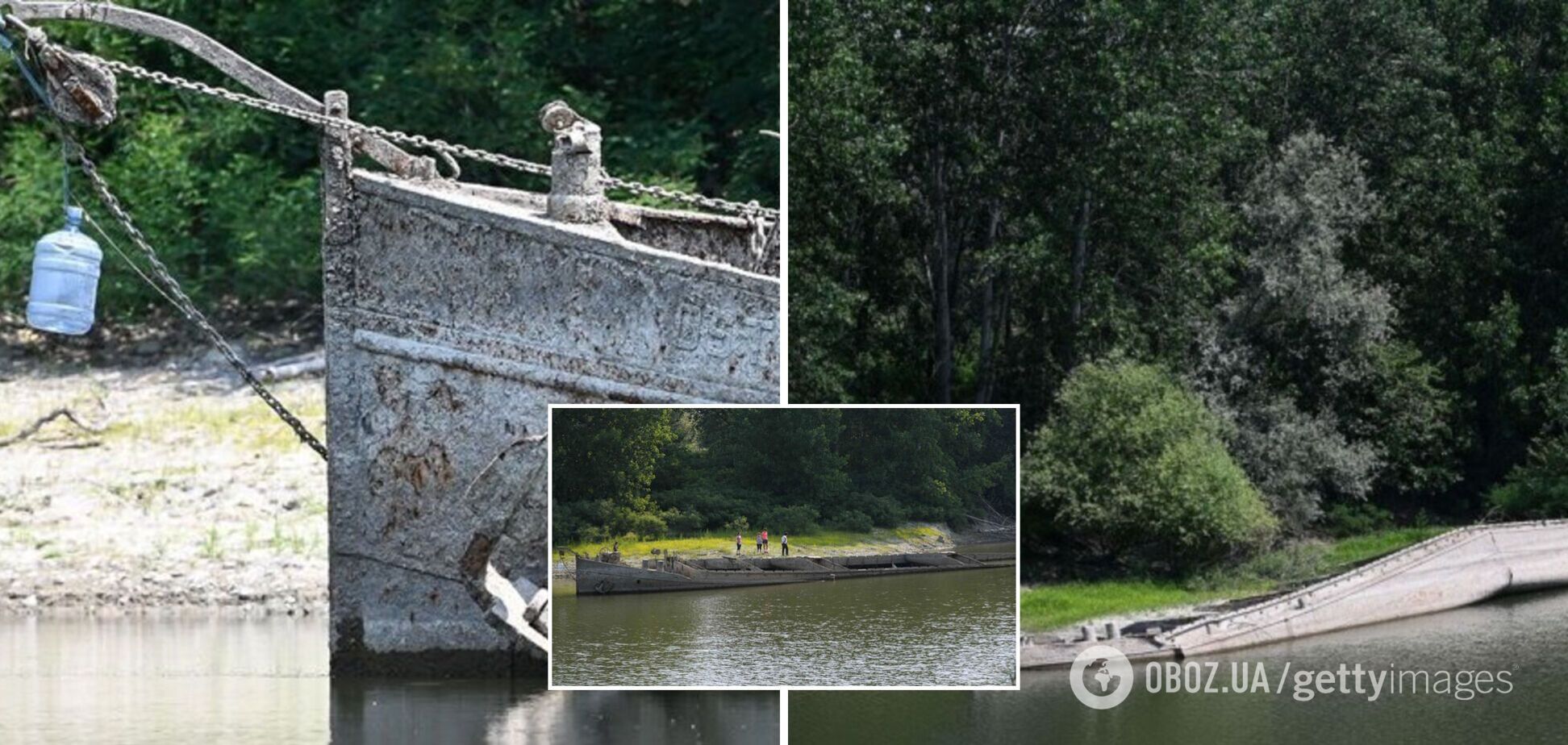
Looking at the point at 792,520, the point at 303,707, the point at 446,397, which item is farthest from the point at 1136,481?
the point at 792,520

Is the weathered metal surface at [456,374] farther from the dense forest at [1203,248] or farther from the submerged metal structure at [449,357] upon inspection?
the dense forest at [1203,248]

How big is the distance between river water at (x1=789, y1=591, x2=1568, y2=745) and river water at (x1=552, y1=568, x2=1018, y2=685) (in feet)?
12.2

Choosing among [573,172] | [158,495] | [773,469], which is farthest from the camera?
[158,495]

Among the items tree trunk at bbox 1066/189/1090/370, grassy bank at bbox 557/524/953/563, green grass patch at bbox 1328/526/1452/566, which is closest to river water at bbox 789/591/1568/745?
green grass patch at bbox 1328/526/1452/566

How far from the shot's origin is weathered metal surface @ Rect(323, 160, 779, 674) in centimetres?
1148

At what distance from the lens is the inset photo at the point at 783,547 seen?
1003 centimetres

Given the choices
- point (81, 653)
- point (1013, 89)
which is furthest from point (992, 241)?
point (81, 653)

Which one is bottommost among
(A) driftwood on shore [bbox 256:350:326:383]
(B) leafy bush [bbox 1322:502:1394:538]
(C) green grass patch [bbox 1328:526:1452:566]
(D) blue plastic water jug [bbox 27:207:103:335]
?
(C) green grass patch [bbox 1328:526:1452:566]

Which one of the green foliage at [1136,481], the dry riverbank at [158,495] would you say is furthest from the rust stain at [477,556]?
the green foliage at [1136,481]

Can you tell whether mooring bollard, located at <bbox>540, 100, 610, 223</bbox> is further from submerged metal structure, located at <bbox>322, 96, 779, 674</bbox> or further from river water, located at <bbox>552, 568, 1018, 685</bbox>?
river water, located at <bbox>552, 568, 1018, 685</bbox>

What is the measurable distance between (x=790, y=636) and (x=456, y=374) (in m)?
2.18

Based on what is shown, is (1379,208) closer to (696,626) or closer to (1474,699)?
(1474,699)

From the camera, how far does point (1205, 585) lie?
20.4 meters

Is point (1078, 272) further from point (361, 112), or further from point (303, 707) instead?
point (303, 707)
